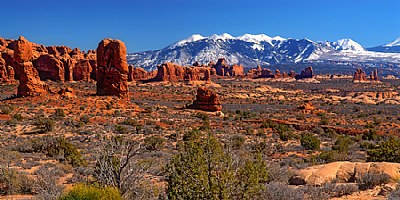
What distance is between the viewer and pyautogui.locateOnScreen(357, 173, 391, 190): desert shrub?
886 centimetres

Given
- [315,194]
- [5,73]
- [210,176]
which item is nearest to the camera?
[210,176]

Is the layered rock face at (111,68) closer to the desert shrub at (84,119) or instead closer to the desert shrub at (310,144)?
the desert shrub at (84,119)

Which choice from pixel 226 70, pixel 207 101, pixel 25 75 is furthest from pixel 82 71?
pixel 226 70

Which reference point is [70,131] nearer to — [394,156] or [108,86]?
[108,86]

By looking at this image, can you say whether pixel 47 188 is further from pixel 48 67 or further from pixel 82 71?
pixel 82 71

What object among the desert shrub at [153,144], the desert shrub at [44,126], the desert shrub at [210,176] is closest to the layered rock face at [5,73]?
the desert shrub at [44,126]

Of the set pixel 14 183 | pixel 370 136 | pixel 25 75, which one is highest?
pixel 25 75

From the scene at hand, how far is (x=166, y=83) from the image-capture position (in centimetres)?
8562

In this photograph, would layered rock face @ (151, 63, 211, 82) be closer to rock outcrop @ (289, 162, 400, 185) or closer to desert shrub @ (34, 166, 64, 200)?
rock outcrop @ (289, 162, 400, 185)

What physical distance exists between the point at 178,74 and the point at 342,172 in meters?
88.1

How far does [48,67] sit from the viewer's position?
208 ft

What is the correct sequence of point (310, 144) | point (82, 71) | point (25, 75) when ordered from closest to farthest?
point (310, 144) → point (25, 75) → point (82, 71)

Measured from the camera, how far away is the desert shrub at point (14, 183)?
9.51 metres

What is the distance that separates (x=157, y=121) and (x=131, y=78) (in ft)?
188
